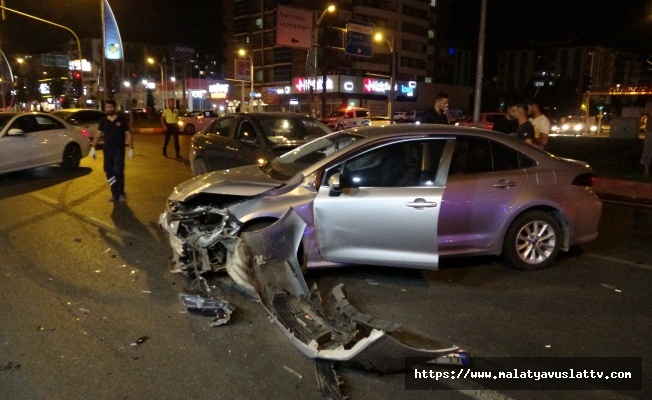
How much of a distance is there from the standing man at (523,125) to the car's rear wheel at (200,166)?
5743mm

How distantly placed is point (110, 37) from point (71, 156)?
1736cm

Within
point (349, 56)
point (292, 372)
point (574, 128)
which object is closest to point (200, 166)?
point (292, 372)

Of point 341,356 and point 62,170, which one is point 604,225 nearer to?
point 341,356

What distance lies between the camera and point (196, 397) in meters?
3.30

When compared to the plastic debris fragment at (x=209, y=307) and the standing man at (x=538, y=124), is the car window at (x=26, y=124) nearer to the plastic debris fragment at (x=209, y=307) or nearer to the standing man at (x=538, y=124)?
the plastic debris fragment at (x=209, y=307)

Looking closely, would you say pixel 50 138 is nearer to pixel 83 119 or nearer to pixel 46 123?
pixel 46 123

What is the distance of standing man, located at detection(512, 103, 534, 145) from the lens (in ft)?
25.6

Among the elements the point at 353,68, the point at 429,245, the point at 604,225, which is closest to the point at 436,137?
the point at 429,245

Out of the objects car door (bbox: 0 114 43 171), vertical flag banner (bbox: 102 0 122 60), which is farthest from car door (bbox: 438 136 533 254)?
vertical flag banner (bbox: 102 0 122 60)

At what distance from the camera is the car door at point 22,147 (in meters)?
11.3

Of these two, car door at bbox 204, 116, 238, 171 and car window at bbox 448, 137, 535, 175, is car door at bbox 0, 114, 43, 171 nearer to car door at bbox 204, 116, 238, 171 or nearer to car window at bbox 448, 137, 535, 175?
car door at bbox 204, 116, 238, 171

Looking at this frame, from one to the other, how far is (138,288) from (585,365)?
3855 millimetres

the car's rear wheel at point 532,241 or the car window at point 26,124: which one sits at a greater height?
the car window at point 26,124

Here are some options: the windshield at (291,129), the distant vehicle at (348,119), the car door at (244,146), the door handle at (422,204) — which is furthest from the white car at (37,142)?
the distant vehicle at (348,119)
